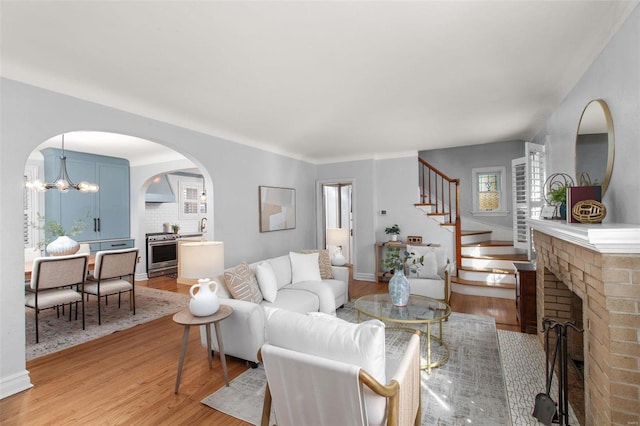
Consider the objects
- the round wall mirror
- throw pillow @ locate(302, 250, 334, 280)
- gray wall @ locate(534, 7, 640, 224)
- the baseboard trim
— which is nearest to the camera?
gray wall @ locate(534, 7, 640, 224)

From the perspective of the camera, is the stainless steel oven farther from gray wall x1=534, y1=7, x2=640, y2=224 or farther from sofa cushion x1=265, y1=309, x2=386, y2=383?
gray wall x1=534, y1=7, x2=640, y2=224

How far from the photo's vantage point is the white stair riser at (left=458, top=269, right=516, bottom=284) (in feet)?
16.1

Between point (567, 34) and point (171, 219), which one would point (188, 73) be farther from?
point (171, 219)

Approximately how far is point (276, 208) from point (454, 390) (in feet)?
12.5

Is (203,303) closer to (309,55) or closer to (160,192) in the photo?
(309,55)

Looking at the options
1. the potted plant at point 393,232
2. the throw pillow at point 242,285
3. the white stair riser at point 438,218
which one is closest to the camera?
the throw pillow at point 242,285

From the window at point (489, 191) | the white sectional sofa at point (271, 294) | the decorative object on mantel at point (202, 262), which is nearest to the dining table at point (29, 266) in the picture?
the decorative object on mantel at point (202, 262)

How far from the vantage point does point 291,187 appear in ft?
19.0

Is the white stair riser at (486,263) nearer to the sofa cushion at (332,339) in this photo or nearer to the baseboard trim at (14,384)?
the sofa cushion at (332,339)

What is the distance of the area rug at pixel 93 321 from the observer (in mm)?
3279

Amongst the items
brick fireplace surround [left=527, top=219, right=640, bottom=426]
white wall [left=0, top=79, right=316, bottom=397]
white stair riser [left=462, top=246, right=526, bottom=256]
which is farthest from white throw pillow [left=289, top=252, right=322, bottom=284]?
white stair riser [left=462, top=246, right=526, bottom=256]

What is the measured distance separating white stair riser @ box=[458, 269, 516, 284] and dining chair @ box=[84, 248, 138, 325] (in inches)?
206

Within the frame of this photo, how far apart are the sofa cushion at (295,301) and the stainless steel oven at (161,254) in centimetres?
438

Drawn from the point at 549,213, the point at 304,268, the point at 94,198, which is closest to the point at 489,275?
the point at 549,213
